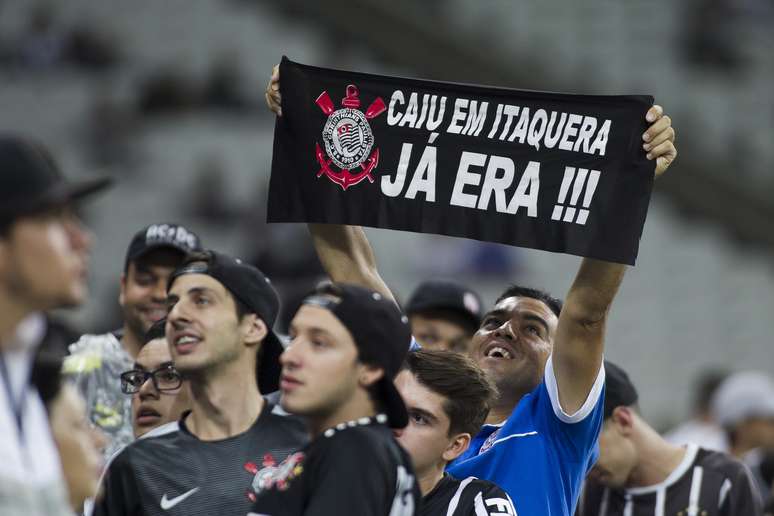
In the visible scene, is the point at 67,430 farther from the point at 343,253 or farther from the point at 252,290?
the point at 343,253

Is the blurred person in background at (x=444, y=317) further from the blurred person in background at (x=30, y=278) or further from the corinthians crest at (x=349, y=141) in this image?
the blurred person in background at (x=30, y=278)

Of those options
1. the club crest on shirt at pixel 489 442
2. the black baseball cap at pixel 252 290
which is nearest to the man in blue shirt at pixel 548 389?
the club crest on shirt at pixel 489 442

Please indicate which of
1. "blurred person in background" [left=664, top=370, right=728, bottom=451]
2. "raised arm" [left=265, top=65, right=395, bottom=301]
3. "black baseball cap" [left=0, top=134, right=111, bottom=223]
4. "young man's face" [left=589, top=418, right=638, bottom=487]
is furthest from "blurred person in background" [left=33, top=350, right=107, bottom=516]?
"blurred person in background" [left=664, top=370, right=728, bottom=451]

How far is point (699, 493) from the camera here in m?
6.00

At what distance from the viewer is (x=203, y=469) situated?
4.30 metres

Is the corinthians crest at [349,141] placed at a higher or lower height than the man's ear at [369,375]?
higher

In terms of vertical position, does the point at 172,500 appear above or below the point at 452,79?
below

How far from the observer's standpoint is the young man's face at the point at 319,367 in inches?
149

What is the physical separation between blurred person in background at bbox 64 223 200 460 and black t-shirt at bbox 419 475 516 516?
1.30 meters

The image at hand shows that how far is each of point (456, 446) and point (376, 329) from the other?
3.13ft

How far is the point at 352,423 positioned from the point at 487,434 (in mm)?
1572

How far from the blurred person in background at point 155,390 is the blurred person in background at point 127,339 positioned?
0.17 m

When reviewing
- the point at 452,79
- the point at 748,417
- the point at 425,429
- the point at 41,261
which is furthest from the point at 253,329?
the point at 452,79

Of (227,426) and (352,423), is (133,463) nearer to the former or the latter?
(227,426)
